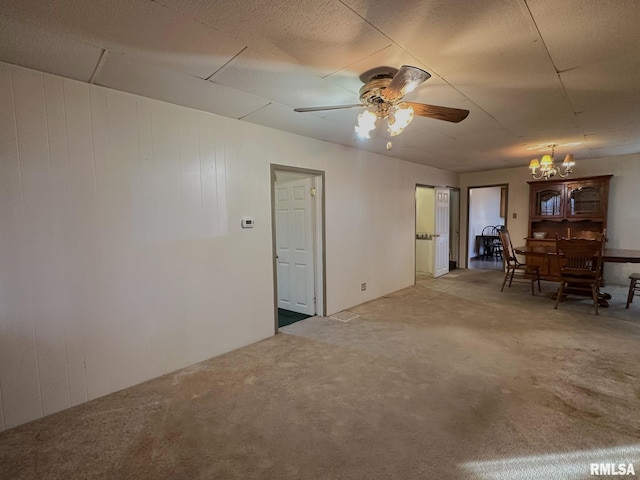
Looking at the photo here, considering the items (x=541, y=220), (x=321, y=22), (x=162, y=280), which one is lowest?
(x=162, y=280)

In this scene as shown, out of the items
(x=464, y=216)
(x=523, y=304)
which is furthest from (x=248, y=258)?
(x=464, y=216)

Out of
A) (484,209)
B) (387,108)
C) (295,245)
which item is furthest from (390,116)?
(484,209)

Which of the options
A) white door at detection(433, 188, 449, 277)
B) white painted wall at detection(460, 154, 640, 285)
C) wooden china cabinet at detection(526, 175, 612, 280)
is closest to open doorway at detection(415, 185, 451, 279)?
white door at detection(433, 188, 449, 277)

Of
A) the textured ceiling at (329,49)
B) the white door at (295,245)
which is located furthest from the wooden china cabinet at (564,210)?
the white door at (295,245)

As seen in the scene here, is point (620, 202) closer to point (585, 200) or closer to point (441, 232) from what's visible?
point (585, 200)

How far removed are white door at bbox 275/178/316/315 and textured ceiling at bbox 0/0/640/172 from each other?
4.42ft

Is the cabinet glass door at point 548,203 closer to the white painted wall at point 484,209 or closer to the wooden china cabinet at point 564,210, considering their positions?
the wooden china cabinet at point 564,210

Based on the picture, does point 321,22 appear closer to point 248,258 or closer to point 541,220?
point 248,258

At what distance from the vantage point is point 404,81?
169 centimetres

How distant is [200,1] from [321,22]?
577mm

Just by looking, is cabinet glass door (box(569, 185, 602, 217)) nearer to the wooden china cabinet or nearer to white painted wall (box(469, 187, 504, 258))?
the wooden china cabinet

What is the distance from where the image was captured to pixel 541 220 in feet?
20.1

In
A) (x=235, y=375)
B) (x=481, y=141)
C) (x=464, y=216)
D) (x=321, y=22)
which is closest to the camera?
(x=321, y=22)

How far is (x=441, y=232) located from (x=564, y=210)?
2214 millimetres
